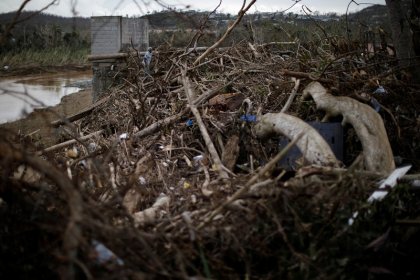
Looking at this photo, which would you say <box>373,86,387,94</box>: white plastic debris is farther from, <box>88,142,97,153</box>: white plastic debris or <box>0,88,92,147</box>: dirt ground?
<box>88,142,97,153</box>: white plastic debris

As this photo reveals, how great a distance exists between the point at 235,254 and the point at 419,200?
1.55 metres

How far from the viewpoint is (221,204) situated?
7.20 ft

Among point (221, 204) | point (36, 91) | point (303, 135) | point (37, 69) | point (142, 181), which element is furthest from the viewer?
point (37, 69)

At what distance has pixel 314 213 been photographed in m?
2.30

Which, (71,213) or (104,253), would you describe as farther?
(104,253)

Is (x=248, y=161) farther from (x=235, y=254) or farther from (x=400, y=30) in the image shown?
(x=400, y=30)

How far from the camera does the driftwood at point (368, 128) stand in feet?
9.64

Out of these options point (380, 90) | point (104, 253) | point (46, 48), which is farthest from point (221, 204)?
point (46, 48)

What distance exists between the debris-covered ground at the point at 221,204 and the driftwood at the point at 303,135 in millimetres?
109

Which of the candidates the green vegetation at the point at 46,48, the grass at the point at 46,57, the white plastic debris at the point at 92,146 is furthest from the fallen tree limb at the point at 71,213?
the grass at the point at 46,57

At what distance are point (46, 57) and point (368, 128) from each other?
22.5m

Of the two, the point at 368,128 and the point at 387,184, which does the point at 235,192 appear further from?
the point at 368,128

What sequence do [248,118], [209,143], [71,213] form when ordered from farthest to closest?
[248,118] → [209,143] → [71,213]

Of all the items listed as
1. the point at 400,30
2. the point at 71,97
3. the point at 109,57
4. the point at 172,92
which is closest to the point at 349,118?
the point at 400,30
